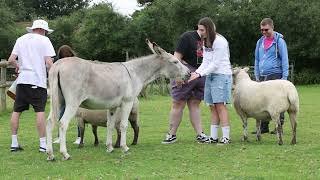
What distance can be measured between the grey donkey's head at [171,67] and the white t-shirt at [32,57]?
199 cm

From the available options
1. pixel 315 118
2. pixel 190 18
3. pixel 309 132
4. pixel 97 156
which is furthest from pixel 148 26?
pixel 97 156

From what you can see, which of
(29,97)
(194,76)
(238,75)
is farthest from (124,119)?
(238,75)

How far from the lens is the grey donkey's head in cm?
997

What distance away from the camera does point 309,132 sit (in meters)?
12.6

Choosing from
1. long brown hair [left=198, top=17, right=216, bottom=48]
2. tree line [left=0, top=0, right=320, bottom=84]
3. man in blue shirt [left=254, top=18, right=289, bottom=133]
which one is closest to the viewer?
long brown hair [left=198, top=17, right=216, bottom=48]

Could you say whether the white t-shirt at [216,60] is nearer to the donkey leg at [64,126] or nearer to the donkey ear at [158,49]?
the donkey ear at [158,49]

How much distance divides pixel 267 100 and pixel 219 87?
91cm

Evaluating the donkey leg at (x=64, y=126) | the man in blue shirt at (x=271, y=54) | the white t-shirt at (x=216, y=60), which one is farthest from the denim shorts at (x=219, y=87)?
the donkey leg at (x=64, y=126)

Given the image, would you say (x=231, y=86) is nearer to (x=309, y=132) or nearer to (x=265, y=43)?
(x=265, y=43)

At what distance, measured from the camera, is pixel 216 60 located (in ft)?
32.8

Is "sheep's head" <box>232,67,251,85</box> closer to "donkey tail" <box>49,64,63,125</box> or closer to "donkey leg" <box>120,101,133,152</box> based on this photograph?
"donkey leg" <box>120,101,133,152</box>

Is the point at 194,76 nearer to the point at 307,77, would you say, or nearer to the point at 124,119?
the point at 124,119

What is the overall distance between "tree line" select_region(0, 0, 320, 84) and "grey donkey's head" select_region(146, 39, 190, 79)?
32.7 m

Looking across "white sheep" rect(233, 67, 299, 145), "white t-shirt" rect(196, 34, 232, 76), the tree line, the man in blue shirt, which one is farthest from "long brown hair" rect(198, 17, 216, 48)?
the tree line
